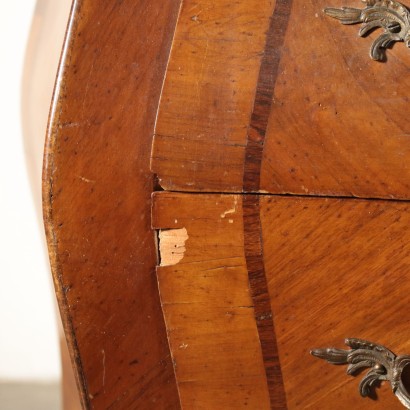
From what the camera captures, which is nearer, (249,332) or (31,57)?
(249,332)

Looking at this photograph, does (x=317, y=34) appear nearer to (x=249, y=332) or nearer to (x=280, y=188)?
(x=280, y=188)

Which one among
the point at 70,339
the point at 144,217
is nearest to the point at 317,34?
the point at 144,217

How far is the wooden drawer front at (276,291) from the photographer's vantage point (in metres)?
0.93

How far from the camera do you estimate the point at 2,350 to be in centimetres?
175

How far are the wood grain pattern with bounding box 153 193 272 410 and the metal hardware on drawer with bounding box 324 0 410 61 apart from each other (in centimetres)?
26

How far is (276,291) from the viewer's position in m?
0.95

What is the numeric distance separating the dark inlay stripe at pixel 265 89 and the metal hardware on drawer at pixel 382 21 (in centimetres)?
8

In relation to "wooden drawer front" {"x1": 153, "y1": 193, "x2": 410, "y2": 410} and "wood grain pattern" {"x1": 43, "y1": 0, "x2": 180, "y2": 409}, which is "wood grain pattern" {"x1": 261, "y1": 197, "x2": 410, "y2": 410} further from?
"wood grain pattern" {"x1": 43, "y1": 0, "x2": 180, "y2": 409}

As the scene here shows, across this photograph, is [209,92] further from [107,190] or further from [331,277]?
[331,277]

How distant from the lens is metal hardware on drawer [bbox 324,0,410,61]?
3.10ft

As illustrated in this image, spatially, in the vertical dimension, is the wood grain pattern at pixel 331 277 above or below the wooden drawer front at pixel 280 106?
below

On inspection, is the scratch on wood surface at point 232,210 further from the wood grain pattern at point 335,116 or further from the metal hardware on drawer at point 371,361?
the metal hardware on drawer at point 371,361

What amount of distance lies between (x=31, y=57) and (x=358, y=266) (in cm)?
79

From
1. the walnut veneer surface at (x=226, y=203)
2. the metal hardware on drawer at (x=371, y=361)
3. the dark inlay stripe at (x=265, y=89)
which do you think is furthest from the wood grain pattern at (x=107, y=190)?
the metal hardware on drawer at (x=371, y=361)
